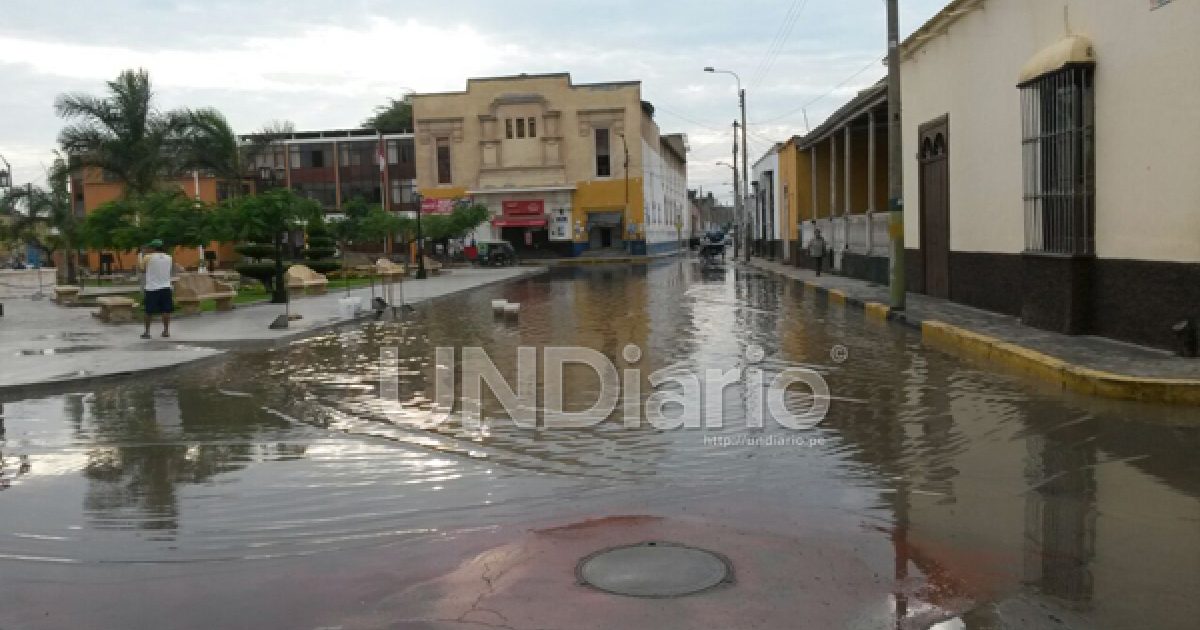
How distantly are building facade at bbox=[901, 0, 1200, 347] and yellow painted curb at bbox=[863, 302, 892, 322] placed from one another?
153 cm

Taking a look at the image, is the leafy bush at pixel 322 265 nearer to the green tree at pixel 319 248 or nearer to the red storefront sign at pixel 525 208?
the green tree at pixel 319 248

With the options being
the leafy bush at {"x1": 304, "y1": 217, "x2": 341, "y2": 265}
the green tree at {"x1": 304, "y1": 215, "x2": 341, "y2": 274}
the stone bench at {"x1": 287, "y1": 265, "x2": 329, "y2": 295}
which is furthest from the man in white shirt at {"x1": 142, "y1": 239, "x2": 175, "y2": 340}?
the leafy bush at {"x1": 304, "y1": 217, "x2": 341, "y2": 265}

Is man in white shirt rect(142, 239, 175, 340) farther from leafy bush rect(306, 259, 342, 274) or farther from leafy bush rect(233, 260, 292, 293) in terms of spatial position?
leafy bush rect(306, 259, 342, 274)

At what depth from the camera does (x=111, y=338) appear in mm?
17734

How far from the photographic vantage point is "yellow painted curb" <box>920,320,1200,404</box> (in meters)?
9.36

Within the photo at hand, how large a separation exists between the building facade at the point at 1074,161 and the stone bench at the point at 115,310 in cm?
1717

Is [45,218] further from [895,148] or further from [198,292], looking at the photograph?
[895,148]

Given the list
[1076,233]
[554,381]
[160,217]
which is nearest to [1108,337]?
[1076,233]

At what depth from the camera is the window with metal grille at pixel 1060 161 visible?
43.3ft

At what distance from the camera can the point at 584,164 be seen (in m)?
66.8

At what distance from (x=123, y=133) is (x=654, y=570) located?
40.5m

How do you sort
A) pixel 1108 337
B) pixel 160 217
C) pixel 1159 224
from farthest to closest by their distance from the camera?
pixel 160 217 → pixel 1108 337 → pixel 1159 224

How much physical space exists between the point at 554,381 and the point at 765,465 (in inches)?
182

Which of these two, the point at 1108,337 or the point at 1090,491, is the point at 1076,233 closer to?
the point at 1108,337
